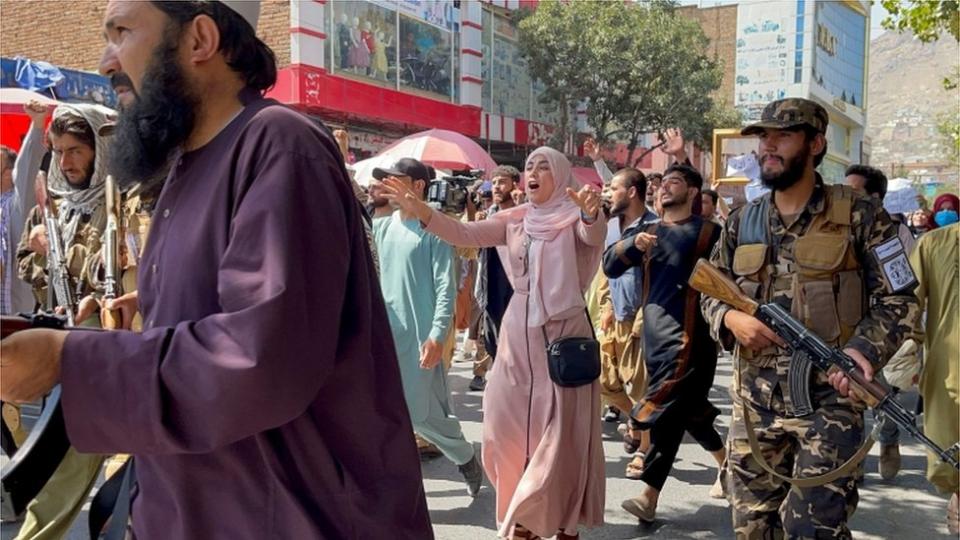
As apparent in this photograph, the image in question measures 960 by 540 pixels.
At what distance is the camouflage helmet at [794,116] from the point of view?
333cm

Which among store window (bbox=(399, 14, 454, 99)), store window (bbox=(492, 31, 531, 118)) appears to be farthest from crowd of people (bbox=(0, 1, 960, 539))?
store window (bbox=(492, 31, 531, 118))

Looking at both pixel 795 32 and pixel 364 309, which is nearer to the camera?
pixel 364 309

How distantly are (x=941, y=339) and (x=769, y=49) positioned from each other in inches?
2117

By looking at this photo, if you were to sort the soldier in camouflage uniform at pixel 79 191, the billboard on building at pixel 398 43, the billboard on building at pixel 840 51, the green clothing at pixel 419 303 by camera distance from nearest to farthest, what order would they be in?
the soldier in camouflage uniform at pixel 79 191, the green clothing at pixel 419 303, the billboard on building at pixel 398 43, the billboard on building at pixel 840 51

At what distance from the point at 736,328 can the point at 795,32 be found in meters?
55.4

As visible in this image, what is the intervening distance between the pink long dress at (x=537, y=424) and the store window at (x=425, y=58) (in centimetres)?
1979

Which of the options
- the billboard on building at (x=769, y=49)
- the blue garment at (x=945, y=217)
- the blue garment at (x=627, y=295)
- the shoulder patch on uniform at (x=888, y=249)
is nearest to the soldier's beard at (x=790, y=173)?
the shoulder patch on uniform at (x=888, y=249)

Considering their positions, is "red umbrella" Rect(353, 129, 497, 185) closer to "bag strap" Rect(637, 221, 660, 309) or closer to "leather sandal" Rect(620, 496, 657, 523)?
"bag strap" Rect(637, 221, 660, 309)

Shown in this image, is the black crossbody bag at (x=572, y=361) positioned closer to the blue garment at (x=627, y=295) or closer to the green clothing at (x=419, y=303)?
the green clothing at (x=419, y=303)

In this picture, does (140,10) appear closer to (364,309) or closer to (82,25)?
(364,309)

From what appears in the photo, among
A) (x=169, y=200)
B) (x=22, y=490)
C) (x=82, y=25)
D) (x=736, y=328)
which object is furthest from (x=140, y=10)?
(x=82, y=25)

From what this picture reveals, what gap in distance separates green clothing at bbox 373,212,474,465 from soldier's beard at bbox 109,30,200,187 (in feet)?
10.4

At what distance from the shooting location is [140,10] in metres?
1.43

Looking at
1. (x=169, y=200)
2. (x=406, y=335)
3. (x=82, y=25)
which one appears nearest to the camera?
(x=169, y=200)
